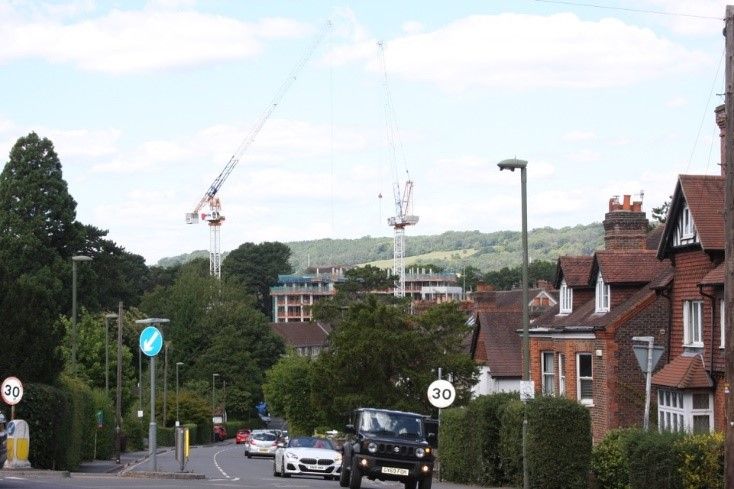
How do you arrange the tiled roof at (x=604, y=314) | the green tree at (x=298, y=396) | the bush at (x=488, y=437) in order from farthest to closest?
the green tree at (x=298, y=396), the tiled roof at (x=604, y=314), the bush at (x=488, y=437)

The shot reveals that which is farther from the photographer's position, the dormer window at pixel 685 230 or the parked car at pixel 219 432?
the parked car at pixel 219 432

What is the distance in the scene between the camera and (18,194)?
86.5 meters

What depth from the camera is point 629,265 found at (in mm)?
44656

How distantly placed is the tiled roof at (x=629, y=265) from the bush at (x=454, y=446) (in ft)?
31.7

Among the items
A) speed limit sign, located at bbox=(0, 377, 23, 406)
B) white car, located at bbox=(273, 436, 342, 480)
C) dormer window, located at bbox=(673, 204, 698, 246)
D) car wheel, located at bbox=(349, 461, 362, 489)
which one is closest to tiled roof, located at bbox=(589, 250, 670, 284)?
dormer window, located at bbox=(673, 204, 698, 246)

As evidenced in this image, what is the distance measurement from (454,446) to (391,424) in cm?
695

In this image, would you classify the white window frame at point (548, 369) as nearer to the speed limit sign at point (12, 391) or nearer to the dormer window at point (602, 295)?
the dormer window at point (602, 295)

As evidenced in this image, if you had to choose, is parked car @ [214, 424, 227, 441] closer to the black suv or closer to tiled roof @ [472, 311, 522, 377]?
tiled roof @ [472, 311, 522, 377]

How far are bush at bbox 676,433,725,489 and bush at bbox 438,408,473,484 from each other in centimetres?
1254

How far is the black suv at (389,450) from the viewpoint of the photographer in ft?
92.4

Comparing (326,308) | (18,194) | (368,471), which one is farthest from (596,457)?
(326,308)

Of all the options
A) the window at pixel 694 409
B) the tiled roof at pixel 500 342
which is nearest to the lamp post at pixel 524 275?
the window at pixel 694 409

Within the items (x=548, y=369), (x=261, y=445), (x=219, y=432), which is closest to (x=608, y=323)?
(x=548, y=369)

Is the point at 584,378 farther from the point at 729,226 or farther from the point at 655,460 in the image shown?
the point at 729,226
